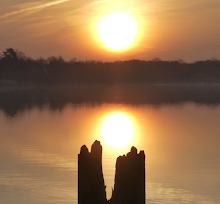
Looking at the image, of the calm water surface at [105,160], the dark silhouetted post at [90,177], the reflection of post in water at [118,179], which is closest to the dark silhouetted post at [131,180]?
the reflection of post in water at [118,179]

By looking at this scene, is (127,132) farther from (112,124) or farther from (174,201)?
(174,201)

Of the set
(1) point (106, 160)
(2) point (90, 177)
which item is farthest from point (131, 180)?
(1) point (106, 160)

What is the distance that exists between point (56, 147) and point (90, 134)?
199 inches

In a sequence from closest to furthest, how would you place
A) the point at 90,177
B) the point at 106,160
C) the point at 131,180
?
the point at 131,180, the point at 90,177, the point at 106,160

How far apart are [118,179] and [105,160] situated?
833 centimetres

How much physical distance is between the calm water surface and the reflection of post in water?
3.92 meters

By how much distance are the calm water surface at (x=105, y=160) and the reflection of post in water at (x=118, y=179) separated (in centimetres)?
392

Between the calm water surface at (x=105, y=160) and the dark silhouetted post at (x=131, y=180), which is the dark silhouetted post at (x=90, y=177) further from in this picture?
the calm water surface at (x=105, y=160)

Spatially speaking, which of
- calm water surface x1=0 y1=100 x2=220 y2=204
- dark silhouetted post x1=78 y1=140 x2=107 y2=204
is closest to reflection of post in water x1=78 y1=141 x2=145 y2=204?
dark silhouetted post x1=78 y1=140 x2=107 y2=204

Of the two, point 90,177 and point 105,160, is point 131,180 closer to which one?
point 90,177

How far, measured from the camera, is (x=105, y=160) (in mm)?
14328

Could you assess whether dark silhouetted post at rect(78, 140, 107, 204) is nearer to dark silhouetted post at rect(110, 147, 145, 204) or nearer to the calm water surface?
dark silhouetted post at rect(110, 147, 145, 204)

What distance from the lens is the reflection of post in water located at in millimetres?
6000

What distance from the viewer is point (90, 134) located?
74.2 feet
